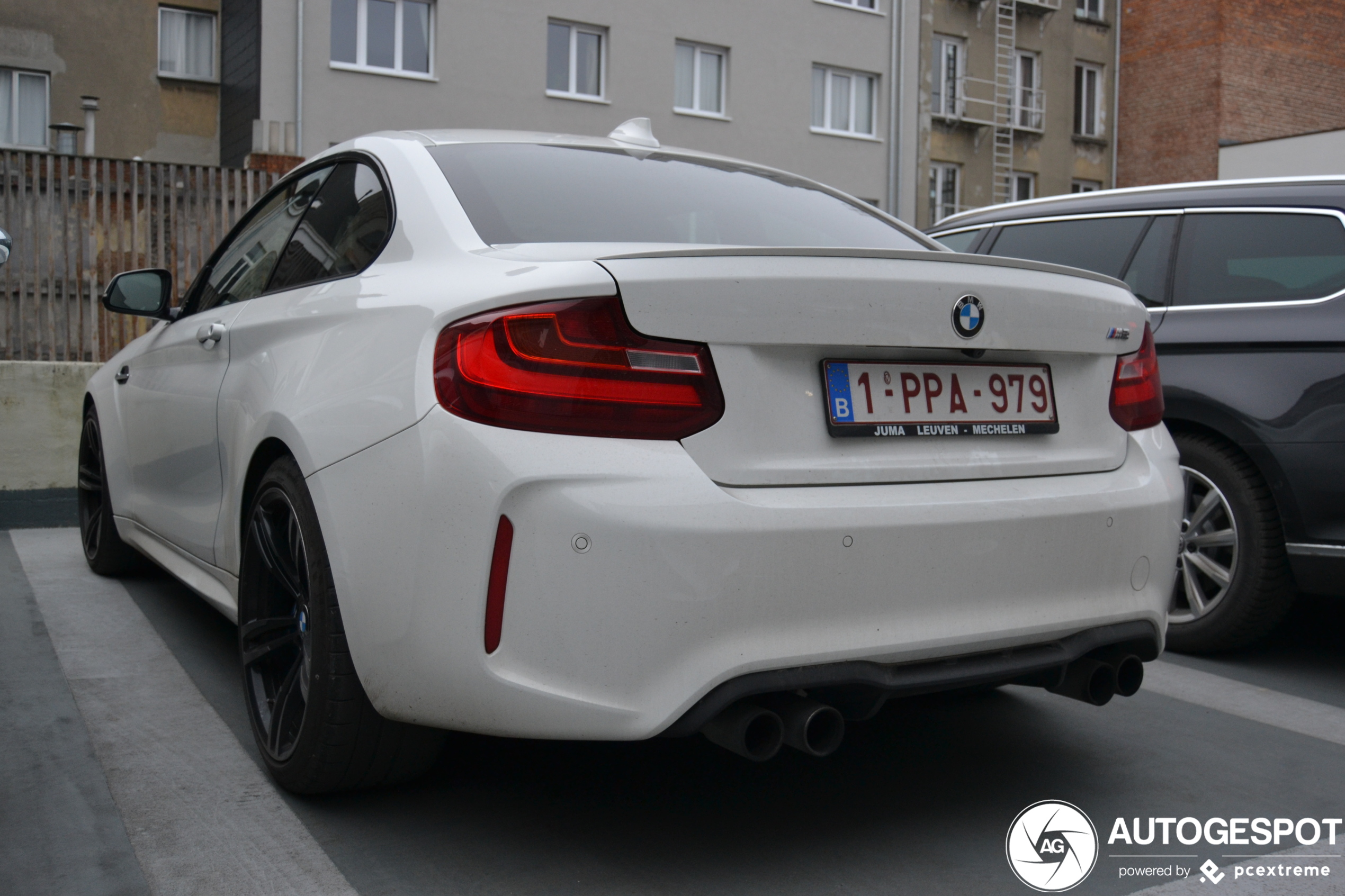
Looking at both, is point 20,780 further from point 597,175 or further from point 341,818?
point 597,175

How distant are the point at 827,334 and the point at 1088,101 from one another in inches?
1305

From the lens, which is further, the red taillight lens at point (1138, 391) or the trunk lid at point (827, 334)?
the red taillight lens at point (1138, 391)

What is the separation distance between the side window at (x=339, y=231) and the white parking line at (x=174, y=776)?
1.18m

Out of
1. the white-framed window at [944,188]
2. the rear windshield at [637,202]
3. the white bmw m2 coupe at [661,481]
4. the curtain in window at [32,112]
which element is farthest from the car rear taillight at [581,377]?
the white-framed window at [944,188]

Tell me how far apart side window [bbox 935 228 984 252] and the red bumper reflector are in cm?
378

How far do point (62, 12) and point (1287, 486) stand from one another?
23.3 m

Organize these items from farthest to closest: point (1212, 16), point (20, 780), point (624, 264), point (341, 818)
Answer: point (1212, 16), point (20, 780), point (341, 818), point (624, 264)

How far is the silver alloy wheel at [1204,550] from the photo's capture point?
4.36 meters

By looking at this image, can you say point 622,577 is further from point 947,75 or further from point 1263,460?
point 947,75

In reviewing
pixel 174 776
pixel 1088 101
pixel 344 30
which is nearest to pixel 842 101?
pixel 1088 101

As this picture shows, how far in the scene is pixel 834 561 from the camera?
2324mm

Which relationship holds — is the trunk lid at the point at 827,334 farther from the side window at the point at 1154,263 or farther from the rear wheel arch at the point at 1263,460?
the side window at the point at 1154,263

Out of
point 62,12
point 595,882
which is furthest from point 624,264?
point 62,12

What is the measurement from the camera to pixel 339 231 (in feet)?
10.6
